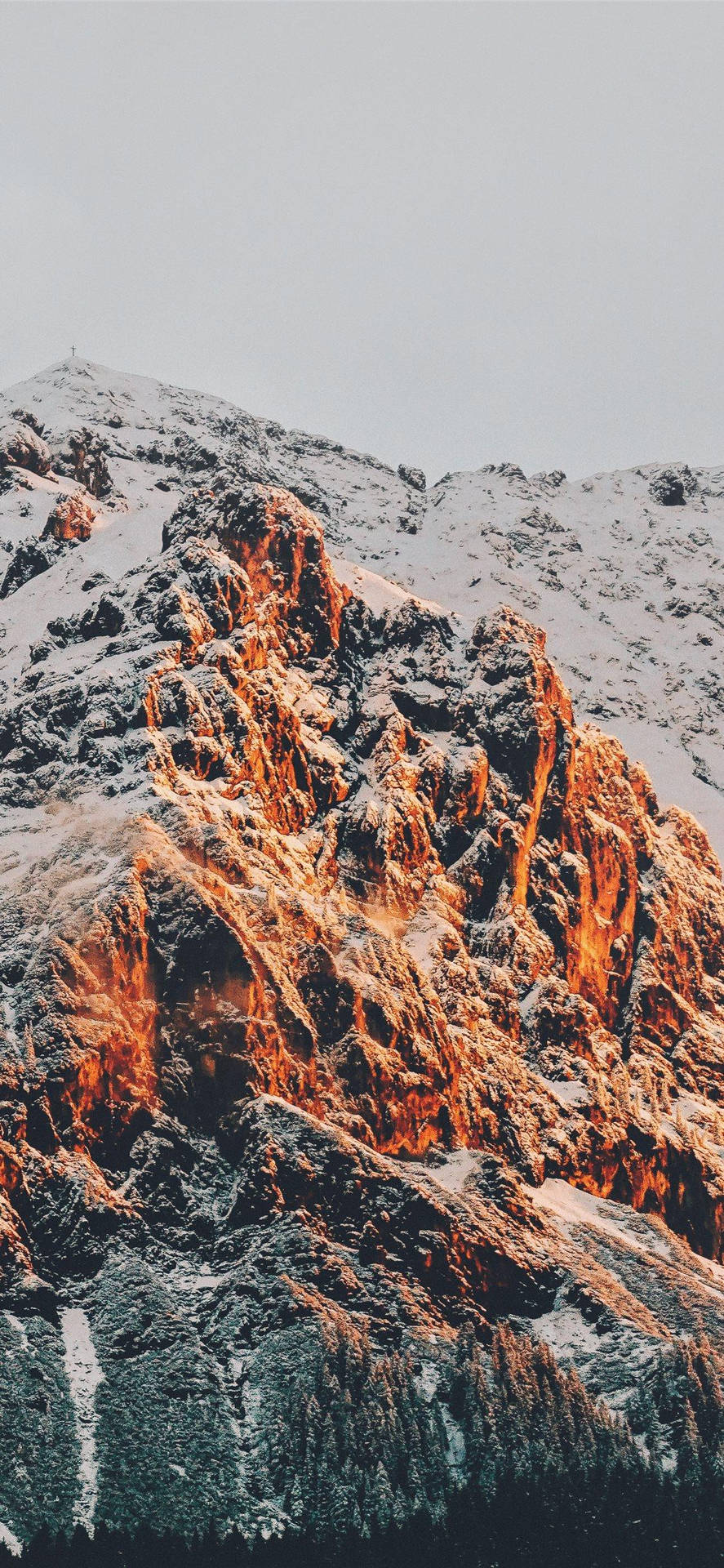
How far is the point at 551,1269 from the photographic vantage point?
641ft

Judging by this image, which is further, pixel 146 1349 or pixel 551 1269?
pixel 551 1269

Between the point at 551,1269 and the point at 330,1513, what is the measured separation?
1472 inches

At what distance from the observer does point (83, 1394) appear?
563 feet

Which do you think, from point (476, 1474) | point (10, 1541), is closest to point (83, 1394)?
point (10, 1541)

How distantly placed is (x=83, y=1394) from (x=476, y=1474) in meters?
33.9

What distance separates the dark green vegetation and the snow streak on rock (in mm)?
4317

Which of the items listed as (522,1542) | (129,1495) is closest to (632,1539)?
(522,1542)

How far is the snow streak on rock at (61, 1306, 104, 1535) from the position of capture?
163m

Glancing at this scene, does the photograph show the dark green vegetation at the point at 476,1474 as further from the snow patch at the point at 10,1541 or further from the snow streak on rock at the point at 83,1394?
the snow streak on rock at the point at 83,1394

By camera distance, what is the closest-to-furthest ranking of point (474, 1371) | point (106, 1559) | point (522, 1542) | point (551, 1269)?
point (106, 1559) < point (522, 1542) < point (474, 1371) < point (551, 1269)

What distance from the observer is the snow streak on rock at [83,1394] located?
163m

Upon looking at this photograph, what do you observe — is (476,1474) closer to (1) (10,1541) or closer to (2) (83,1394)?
(2) (83,1394)

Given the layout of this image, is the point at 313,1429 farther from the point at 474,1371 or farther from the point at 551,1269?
the point at 551,1269

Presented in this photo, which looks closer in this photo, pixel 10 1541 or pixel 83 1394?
pixel 10 1541
